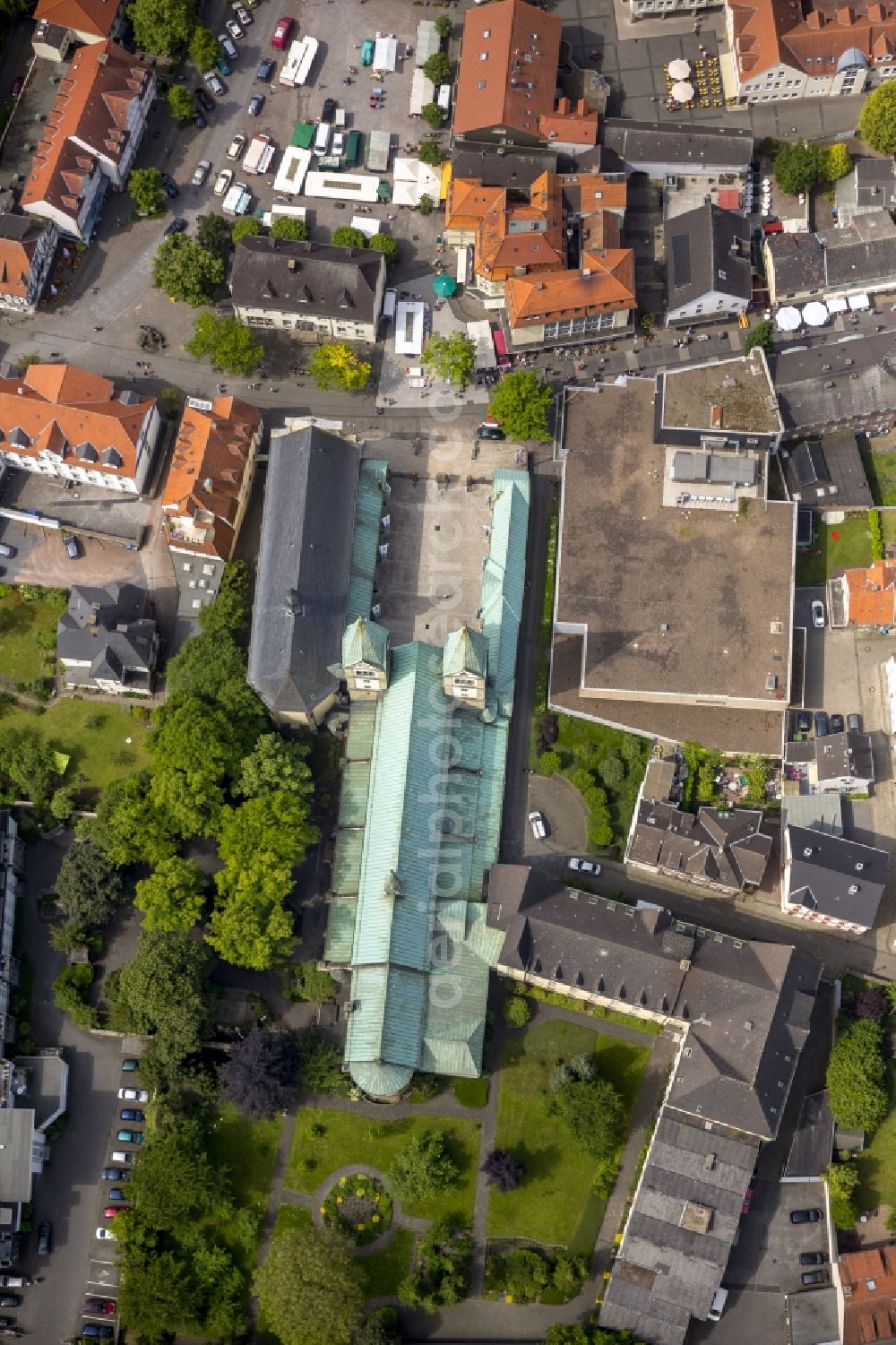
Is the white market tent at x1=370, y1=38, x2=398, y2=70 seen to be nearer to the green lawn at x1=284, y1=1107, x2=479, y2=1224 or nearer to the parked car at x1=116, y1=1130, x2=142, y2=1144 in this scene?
the green lawn at x1=284, y1=1107, x2=479, y2=1224

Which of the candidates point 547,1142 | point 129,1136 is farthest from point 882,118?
point 129,1136

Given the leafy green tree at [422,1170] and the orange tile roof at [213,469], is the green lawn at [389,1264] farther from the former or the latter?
the orange tile roof at [213,469]

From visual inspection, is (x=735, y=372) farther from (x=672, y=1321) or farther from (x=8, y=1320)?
(x=8, y=1320)

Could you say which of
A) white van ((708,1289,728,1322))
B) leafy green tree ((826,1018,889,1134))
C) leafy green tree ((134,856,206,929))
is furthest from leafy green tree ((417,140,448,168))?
white van ((708,1289,728,1322))

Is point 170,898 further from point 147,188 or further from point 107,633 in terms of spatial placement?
point 147,188

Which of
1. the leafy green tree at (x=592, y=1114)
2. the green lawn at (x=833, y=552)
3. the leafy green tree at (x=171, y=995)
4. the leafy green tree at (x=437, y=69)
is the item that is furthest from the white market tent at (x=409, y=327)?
the leafy green tree at (x=592, y=1114)
